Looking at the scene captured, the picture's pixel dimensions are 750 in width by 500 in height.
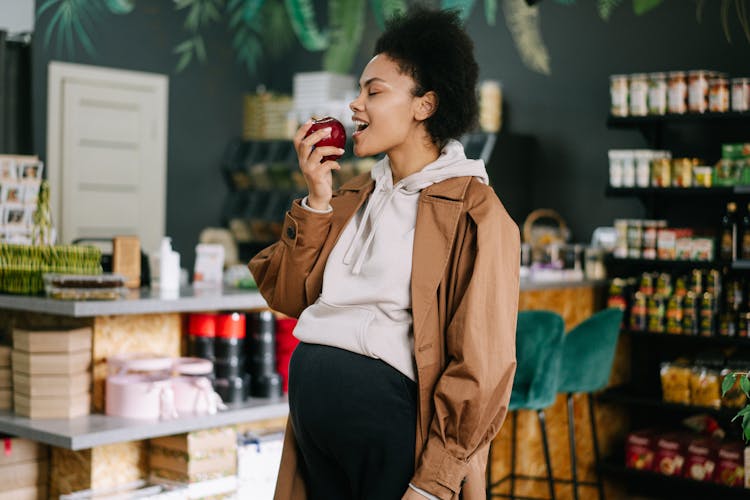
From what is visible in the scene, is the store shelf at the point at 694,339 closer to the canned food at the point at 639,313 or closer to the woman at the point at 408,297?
the canned food at the point at 639,313

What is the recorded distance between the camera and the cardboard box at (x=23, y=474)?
344 centimetres

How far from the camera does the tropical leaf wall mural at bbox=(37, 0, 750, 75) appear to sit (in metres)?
6.76

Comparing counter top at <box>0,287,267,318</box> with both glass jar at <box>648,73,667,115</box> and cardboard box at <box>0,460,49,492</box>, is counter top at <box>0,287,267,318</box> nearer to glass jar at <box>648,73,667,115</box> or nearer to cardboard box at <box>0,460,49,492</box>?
cardboard box at <box>0,460,49,492</box>

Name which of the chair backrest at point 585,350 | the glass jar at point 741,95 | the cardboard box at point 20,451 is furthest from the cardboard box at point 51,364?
the glass jar at point 741,95

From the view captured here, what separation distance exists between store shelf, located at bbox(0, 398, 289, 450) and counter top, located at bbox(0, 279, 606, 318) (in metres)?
0.37

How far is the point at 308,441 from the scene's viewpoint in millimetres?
1764

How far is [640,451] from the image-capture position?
5.36 meters

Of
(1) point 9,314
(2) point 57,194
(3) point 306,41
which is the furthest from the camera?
(3) point 306,41

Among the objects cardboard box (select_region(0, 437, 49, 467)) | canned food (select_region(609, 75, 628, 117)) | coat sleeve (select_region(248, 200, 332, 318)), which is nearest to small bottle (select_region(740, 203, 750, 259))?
canned food (select_region(609, 75, 628, 117))

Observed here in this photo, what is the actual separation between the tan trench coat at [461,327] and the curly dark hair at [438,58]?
134 millimetres

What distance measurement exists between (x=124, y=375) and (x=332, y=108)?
14.4 feet

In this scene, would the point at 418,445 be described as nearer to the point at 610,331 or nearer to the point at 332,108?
the point at 610,331

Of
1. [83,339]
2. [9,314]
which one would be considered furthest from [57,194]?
[83,339]

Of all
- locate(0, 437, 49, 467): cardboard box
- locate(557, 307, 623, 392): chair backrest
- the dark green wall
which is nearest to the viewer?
locate(0, 437, 49, 467): cardboard box
